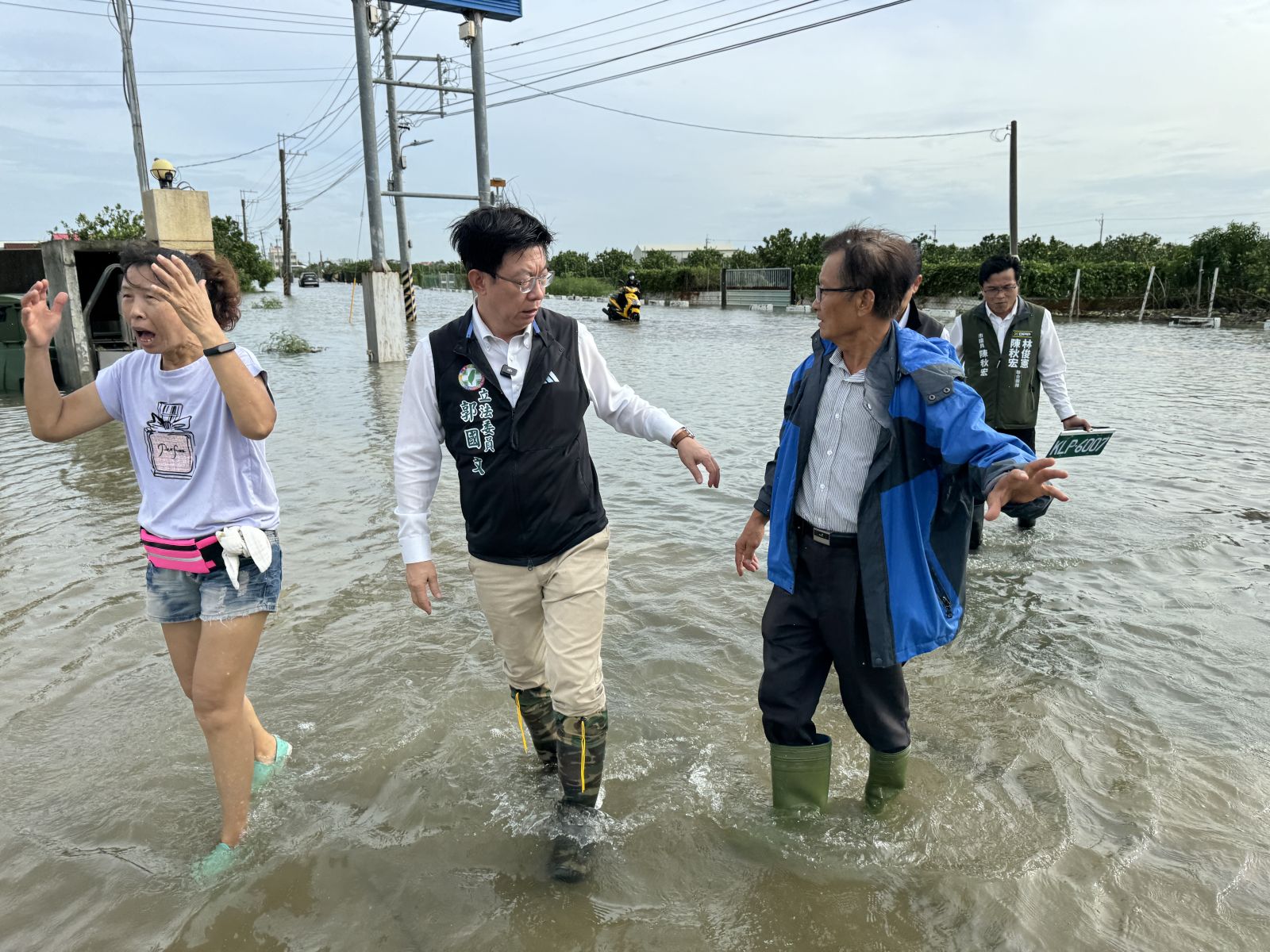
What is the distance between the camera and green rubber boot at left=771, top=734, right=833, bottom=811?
2.97 metres

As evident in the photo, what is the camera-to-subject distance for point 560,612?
116 inches

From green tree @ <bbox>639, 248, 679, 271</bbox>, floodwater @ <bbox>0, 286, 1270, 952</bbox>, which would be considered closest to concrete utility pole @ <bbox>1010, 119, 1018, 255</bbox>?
floodwater @ <bbox>0, 286, 1270, 952</bbox>

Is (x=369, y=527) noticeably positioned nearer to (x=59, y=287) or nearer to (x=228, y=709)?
(x=228, y=709)

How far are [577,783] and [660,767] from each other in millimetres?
683

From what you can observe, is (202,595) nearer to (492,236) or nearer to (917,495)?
(492,236)

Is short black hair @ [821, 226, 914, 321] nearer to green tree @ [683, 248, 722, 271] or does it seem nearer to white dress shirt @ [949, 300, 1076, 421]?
white dress shirt @ [949, 300, 1076, 421]

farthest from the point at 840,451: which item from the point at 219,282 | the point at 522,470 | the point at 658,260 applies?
the point at 658,260

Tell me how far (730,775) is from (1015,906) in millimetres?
1163

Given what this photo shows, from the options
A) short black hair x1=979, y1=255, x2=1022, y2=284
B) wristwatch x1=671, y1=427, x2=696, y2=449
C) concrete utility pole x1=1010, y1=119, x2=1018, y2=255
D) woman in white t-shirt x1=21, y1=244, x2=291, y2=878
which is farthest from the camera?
concrete utility pole x1=1010, y1=119, x2=1018, y2=255

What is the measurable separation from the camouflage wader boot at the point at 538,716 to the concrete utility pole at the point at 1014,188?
28.7 m

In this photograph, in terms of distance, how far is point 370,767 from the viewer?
358 cm

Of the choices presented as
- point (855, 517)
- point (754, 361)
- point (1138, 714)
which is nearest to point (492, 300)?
point (855, 517)

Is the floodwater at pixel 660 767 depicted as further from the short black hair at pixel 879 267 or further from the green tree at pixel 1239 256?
the green tree at pixel 1239 256

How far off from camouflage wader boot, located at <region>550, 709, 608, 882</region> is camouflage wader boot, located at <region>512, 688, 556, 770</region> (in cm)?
25
